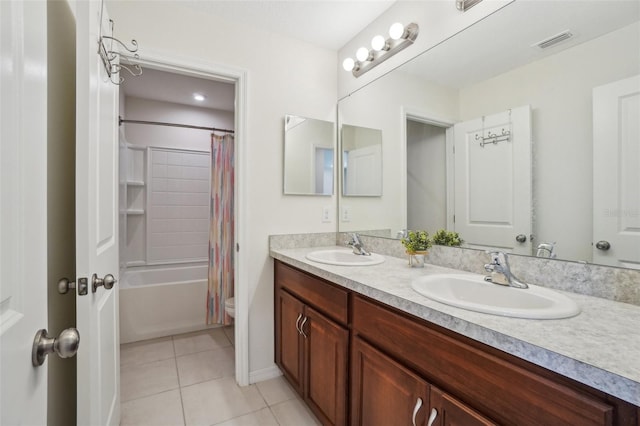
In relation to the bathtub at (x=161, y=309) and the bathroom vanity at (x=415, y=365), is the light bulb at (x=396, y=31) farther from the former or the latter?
the bathtub at (x=161, y=309)

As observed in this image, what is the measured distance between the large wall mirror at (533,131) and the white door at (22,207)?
4.95 ft

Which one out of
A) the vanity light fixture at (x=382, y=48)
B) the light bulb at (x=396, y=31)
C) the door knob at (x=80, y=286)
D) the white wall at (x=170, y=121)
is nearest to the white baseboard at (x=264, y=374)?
the door knob at (x=80, y=286)

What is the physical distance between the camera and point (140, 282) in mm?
3217

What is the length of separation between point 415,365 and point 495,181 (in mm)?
876

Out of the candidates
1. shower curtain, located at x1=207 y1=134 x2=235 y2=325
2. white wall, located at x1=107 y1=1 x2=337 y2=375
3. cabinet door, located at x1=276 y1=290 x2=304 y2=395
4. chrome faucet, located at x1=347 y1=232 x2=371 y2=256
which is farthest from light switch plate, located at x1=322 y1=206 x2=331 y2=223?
shower curtain, located at x1=207 y1=134 x2=235 y2=325

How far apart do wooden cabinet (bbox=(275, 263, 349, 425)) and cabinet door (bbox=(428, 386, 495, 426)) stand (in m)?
0.46

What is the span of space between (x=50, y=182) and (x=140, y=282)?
254 centimetres

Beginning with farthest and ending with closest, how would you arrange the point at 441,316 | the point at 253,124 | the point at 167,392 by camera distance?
the point at 253,124 → the point at 167,392 → the point at 441,316

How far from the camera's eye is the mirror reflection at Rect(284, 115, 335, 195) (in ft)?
6.86

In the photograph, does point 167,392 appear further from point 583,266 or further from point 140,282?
point 583,266

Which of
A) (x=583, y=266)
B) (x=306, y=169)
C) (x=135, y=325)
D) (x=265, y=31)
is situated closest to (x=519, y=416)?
(x=583, y=266)

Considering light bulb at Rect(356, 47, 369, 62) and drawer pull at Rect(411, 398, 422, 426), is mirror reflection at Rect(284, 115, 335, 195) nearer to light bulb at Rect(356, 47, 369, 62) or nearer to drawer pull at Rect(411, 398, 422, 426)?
light bulb at Rect(356, 47, 369, 62)

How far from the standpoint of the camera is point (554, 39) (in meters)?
1.12

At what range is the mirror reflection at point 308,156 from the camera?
2.09 m
